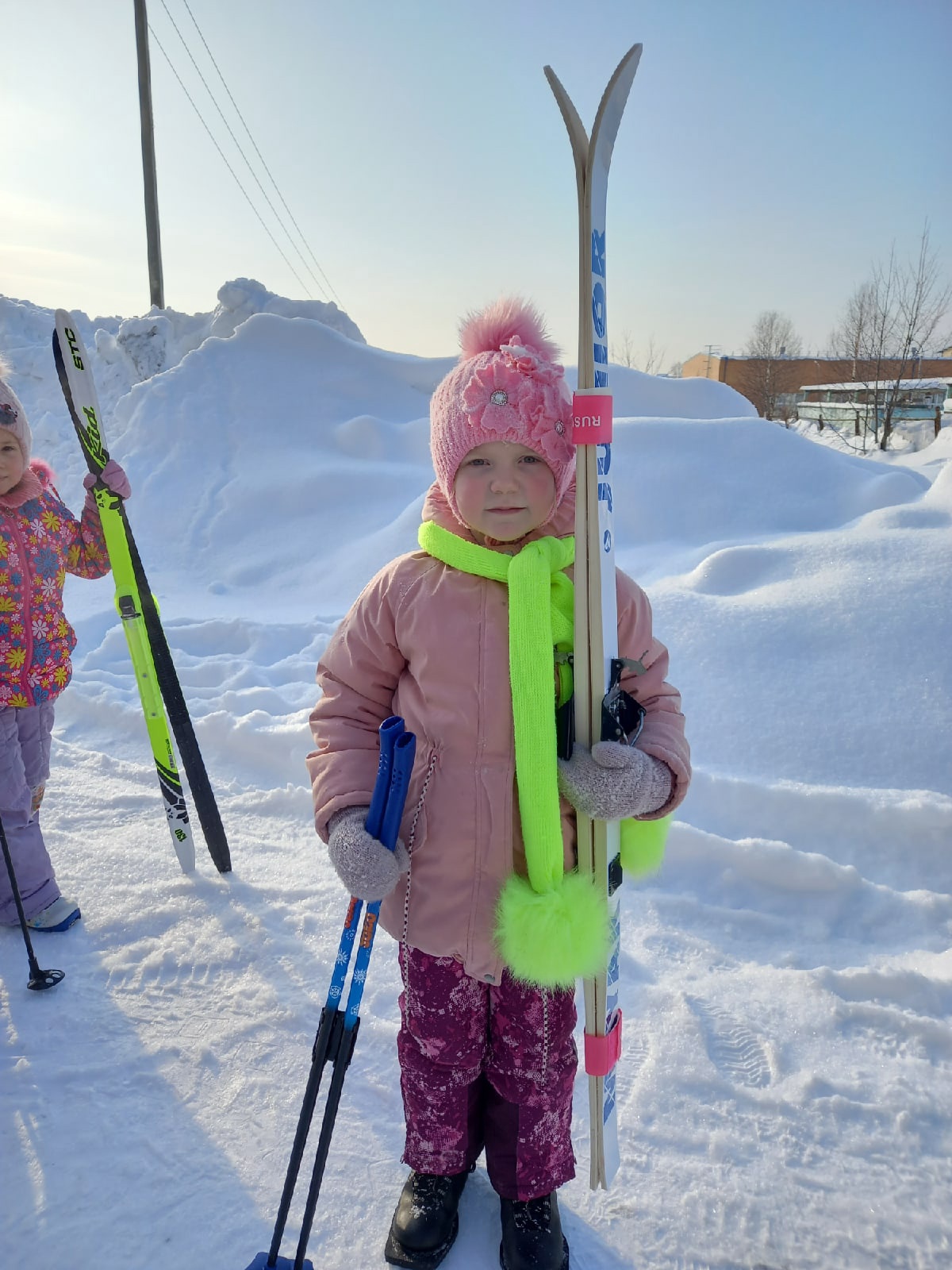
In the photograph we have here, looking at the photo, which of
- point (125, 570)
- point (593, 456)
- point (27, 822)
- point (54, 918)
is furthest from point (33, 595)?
point (593, 456)

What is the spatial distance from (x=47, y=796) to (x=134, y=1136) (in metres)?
1.77

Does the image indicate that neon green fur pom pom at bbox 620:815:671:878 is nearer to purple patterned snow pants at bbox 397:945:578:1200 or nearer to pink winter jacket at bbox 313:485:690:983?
pink winter jacket at bbox 313:485:690:983

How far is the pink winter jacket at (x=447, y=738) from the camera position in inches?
51.6

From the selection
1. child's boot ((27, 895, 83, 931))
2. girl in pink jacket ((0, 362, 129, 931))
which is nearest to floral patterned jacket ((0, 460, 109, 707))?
girl in pink jacket ((0, 362, 129, 931))

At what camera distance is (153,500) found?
7895mm

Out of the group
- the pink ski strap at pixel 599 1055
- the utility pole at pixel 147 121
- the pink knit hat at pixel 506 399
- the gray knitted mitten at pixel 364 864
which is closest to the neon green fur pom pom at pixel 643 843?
the pink ski strap at pixel 599 1055

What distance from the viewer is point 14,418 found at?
→ 7.23ft

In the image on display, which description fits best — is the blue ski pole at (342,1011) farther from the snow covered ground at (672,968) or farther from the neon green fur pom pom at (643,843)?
the neon green fur pom pom at (643,843)

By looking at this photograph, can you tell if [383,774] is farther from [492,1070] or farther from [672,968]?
[672,968]

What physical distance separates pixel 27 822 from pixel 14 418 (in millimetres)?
1259

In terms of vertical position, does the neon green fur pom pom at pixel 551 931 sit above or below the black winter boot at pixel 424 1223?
above

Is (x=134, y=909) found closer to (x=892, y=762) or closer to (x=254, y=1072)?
(x=254, y=1072)

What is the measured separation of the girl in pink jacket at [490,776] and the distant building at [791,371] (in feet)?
70.3

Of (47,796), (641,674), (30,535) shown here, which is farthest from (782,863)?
(47,796)
